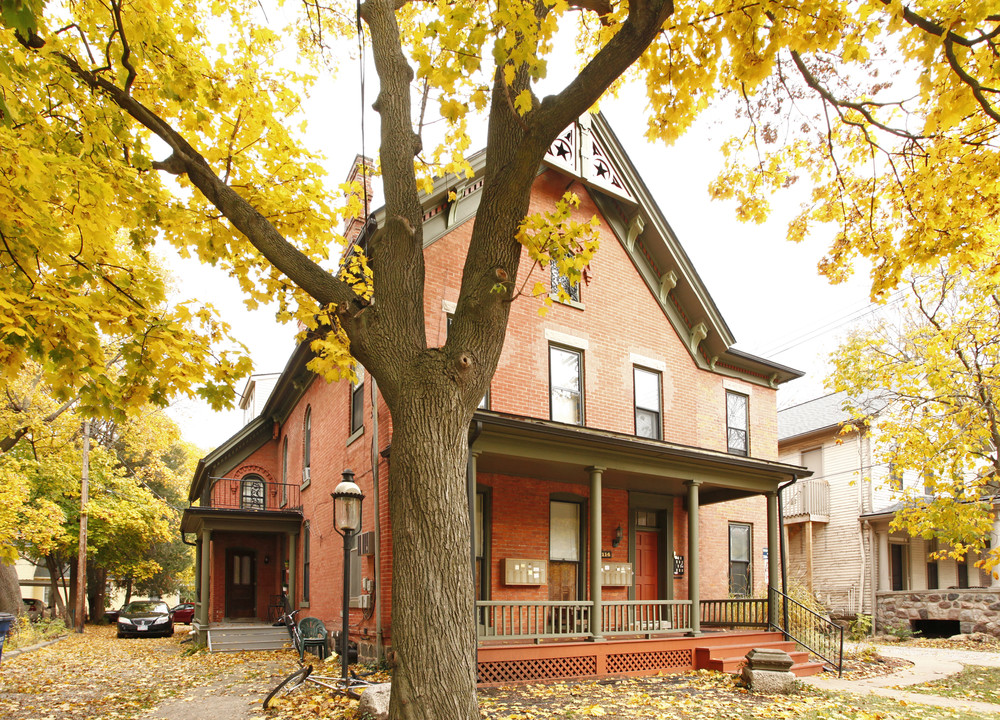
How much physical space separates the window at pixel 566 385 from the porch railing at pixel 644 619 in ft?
11.8

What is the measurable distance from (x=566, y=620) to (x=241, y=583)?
1297 centimetres

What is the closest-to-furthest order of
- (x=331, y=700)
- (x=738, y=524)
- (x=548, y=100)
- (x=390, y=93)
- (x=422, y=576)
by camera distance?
1. (x=422, y=576)
2. (x=548, y=100)
3. (x=390, y=93)
4. (x=331, y=700)
5. (x=738, y=524)

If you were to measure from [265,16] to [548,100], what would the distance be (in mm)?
4401

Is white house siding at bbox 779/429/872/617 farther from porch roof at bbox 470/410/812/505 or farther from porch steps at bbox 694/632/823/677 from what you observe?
porch steps at bbox 694/632/823/677

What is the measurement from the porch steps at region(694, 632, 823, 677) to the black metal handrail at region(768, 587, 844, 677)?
13.1 inches

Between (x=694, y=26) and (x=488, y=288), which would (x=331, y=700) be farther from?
(x=694, y=26)

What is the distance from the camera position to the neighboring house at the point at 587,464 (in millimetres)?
12133

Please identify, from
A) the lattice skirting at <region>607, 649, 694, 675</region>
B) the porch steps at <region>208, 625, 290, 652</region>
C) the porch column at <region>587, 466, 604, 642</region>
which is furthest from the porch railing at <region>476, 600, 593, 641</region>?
the porch steps at <region>208, 625, 290, 652</region>

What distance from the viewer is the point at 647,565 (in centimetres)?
1549

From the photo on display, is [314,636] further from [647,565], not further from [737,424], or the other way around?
[737,424]

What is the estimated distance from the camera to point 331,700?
961 cm

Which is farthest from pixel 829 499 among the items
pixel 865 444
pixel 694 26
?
pixel 694 26

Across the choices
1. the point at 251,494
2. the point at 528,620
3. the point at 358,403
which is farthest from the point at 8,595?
the point at 528,620

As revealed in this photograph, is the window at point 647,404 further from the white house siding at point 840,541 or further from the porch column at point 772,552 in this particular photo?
the white house siding at point 840,541
